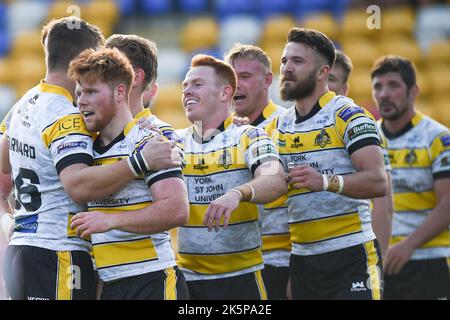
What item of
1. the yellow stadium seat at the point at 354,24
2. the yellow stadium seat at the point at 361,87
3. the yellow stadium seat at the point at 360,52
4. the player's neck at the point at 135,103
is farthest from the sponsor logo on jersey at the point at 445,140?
the yellow stadium seat at the point at 354,24

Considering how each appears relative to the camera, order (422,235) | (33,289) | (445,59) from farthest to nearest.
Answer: (445,59) → (422,235) → (33,289)

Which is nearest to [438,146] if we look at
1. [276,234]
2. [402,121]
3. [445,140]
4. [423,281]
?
[445,140]

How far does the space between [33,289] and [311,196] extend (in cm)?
202

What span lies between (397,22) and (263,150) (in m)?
11.5

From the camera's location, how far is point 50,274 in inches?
197

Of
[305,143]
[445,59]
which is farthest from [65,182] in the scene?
[445,59]

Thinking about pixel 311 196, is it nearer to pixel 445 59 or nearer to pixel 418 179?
pixel 418 179

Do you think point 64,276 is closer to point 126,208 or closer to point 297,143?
point 126,208

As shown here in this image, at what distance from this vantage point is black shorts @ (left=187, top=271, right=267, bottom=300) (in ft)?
18.7

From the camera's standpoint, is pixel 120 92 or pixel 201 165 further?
pixel 201 165

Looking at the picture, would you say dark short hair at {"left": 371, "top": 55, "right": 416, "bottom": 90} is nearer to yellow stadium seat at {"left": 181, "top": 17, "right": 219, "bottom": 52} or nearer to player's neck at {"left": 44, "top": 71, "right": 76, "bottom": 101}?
player's neck at {"left": 44, "top": 71, "right": 76, "bottom": 101}

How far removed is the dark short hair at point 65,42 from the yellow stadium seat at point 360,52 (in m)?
10.8

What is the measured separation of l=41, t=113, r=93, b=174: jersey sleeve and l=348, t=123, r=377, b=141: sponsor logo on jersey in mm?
1788

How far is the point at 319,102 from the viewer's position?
598cm
